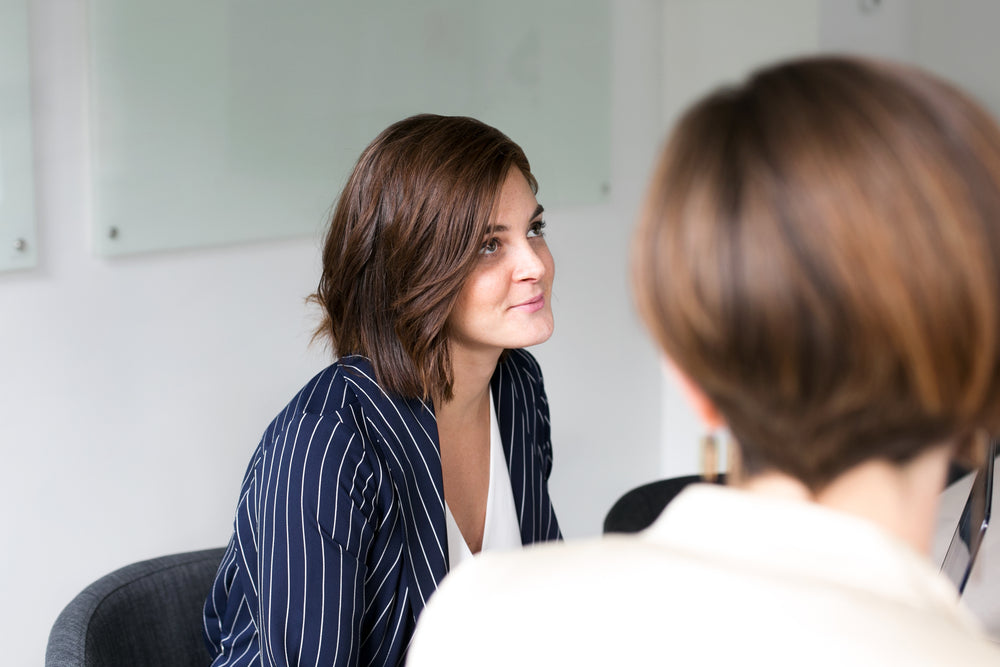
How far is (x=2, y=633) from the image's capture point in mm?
2018

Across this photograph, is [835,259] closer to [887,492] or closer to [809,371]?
[809,371]

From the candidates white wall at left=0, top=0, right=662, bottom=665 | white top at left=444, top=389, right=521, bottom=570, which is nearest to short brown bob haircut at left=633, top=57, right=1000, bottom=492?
white top at left=444, top=389, right=521, bottom=570

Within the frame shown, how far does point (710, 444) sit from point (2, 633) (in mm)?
1710

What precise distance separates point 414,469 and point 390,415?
0.09m

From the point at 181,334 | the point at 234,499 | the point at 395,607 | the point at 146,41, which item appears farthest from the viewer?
the point at 234,499

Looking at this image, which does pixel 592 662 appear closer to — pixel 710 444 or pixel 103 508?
pixel 710 444

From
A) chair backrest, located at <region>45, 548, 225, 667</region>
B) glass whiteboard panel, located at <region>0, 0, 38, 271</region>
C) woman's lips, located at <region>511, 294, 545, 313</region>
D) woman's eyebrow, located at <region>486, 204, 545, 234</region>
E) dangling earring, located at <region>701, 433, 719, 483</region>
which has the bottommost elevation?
chair backrest, located at <region>45, 548, 225, 667</region>

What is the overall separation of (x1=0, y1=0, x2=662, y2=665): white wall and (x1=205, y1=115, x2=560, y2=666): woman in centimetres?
62

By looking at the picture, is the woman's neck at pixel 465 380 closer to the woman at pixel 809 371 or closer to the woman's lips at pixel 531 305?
the woman's lips at pixel 531 305

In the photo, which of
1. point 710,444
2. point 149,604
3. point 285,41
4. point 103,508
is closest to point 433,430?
point 149,604

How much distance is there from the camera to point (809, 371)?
60 cm

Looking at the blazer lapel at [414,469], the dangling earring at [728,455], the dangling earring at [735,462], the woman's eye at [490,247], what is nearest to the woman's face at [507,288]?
the woman's eye at [490,247]

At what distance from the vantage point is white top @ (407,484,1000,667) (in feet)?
1.94

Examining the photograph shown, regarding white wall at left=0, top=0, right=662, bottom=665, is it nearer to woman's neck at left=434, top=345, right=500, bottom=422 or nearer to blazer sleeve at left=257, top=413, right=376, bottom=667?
woman's neck at left=434, top=345, right=500, bottom=422
